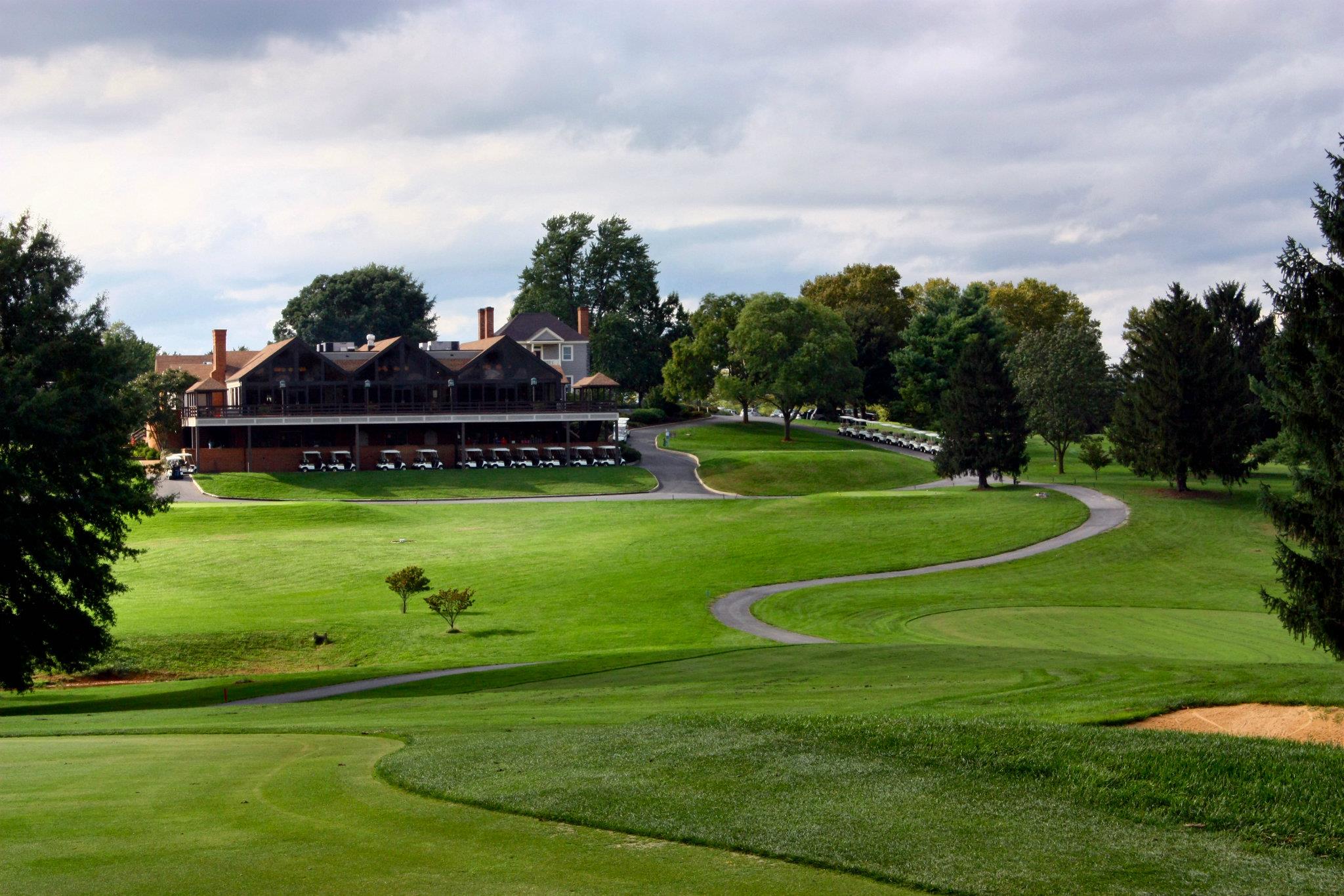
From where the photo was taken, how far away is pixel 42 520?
85.7 feet

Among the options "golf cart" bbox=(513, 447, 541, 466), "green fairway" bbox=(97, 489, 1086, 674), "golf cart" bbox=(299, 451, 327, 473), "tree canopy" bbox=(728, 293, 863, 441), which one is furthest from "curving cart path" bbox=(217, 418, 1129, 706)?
"golf cart" bbox=(299, 451, 327, 473)

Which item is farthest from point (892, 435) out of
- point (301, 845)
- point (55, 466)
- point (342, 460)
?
point (301, 845)

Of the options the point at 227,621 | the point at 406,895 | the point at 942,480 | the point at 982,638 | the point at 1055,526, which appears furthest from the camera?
the point at 942,480

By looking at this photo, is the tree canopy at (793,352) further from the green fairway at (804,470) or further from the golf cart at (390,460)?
the golf cart at (390,460)

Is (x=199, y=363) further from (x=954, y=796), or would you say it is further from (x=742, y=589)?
(x=954, y=796)

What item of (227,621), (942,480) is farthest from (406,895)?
(942,480)

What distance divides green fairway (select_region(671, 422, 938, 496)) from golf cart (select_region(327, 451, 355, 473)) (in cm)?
2385

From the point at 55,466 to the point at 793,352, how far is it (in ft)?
250

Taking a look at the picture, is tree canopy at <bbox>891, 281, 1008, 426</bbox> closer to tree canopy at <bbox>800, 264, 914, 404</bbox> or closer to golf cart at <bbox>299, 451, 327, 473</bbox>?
tree canopy at <bbox>800, 264, 914, 404</bbox>

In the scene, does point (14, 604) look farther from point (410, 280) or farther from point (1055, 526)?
point (410, 280)

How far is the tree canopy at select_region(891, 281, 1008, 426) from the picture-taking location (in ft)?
335

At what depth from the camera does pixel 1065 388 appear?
254 ft

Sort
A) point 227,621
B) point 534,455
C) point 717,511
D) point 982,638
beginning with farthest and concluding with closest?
point 534,455, point 717,511, point 227,621, point 982,638

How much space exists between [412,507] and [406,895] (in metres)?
57.5
